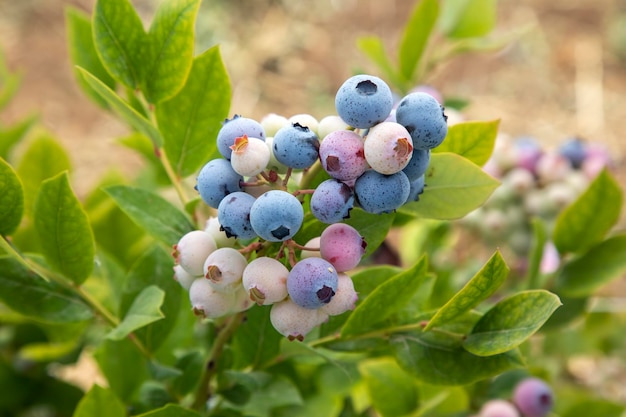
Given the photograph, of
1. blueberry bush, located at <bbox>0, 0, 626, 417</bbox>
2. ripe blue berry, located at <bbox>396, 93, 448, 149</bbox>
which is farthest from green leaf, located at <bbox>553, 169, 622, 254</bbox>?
ripe blue berry, located at <bbox>396, 93, 448, 149</bbox>

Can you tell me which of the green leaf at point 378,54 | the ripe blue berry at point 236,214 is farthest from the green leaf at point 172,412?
the green leaf at point 378,54

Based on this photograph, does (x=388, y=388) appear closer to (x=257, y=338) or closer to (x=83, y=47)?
(x=257, y=338)

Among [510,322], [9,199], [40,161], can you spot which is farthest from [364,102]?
[40,161]

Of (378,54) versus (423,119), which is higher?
(378,54)

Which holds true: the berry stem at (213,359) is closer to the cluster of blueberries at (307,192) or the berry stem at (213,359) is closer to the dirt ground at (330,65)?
the cluster of blueberries at (307,192)

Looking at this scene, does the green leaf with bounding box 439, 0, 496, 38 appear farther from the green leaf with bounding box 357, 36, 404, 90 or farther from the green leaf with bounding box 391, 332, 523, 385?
the green leaf with bounding box 391, 332, 523, 385

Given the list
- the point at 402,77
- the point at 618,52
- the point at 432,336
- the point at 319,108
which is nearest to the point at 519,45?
the point at 618,52
